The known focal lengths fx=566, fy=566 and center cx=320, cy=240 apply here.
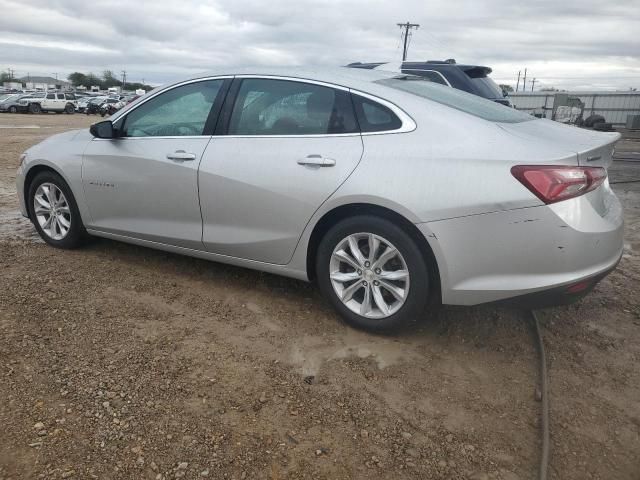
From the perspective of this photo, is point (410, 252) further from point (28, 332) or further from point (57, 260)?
point (57, 260)

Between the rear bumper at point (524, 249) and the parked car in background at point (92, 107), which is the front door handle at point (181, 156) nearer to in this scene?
the rear bumper at point (524, 249)

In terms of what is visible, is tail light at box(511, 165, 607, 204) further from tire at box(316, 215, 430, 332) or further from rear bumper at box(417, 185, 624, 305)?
tire at box(316, 215, 430, 332)

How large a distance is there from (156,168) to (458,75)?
17.2ft

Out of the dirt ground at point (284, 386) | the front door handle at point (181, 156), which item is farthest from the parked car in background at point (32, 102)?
the front door handle at point (181, 156)

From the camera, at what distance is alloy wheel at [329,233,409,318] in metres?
3.27

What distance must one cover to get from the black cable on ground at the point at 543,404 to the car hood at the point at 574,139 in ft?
3.54

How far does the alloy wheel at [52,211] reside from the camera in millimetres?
4871

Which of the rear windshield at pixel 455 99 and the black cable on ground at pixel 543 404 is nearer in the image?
the black cable on ground at pixel 543 404

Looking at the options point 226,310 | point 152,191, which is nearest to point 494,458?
point 226,310

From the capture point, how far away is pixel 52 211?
4934 millimetres

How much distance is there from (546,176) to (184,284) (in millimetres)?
2662

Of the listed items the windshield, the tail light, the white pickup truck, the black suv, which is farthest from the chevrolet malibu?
the white pickup truck

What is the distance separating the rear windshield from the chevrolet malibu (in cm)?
2

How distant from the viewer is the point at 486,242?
295 centimetres
